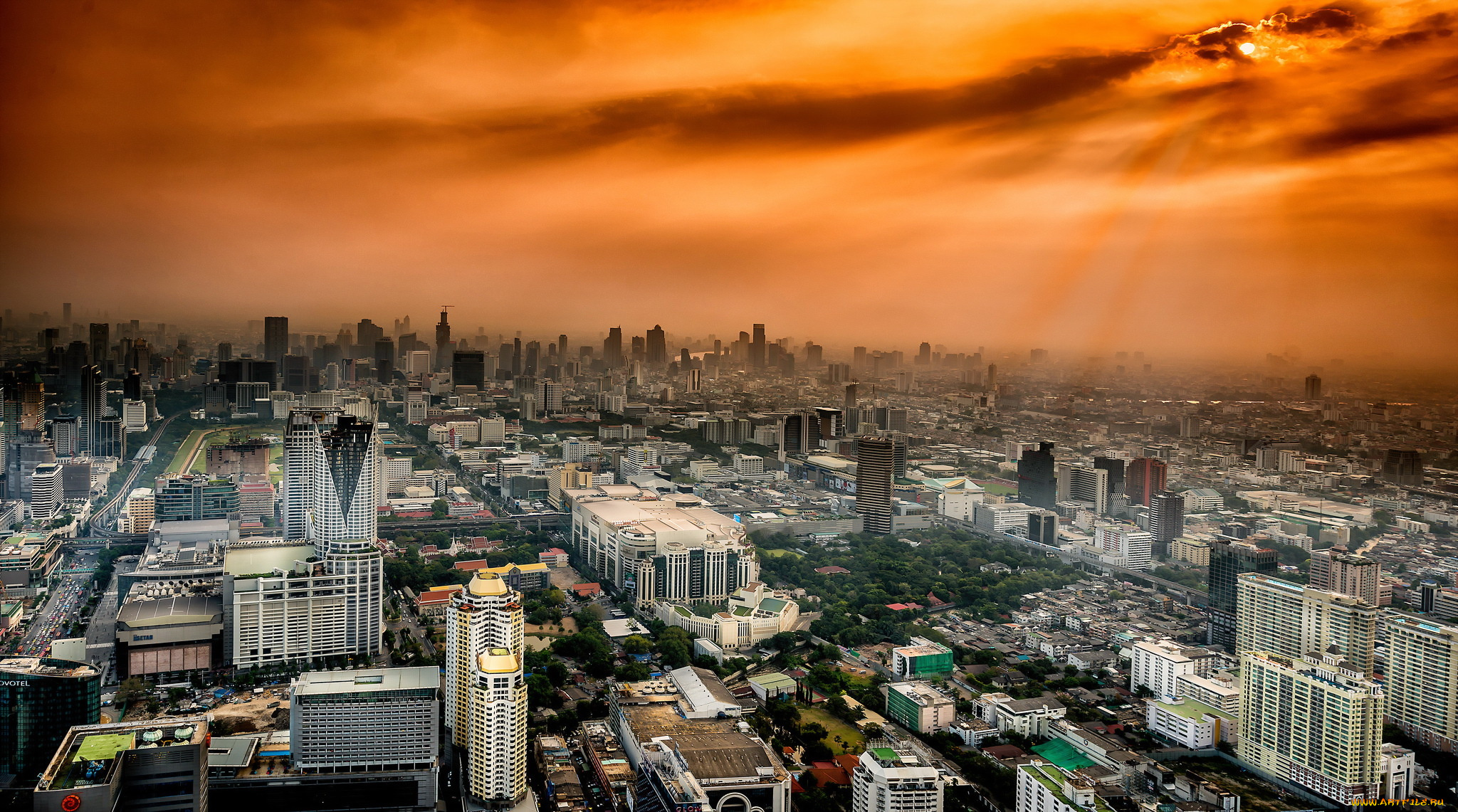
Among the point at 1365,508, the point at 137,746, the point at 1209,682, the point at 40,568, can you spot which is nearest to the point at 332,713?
the point at 137,746

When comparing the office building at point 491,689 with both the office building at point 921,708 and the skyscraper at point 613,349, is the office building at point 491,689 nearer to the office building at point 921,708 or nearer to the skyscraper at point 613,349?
the office building at point 921,708

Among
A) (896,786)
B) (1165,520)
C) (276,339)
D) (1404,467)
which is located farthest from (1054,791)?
(276,339)

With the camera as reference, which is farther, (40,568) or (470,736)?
(40,568)

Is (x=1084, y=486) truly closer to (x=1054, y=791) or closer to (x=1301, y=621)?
(x=1301, y=621)

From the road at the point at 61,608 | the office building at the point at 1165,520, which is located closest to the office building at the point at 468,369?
the road at the point at 61,608

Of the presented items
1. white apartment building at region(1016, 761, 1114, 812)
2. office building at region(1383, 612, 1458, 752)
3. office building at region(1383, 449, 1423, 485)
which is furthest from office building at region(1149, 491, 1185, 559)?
white apartment building at region(1016, 761, 1114, 812)

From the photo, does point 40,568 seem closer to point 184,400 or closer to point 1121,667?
point 184,400
